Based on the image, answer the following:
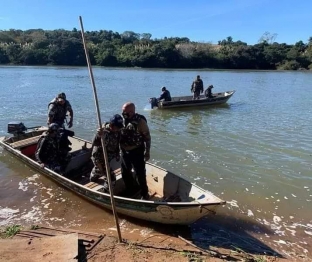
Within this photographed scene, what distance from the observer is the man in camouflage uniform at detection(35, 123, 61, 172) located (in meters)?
7.63

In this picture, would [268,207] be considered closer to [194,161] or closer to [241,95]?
[194,161]

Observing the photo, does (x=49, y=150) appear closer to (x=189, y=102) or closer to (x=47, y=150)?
(x=47, y=150)

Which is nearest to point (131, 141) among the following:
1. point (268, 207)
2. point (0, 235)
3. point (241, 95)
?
point (0, 235)

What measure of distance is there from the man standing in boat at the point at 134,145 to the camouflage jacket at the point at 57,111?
3.63 metres

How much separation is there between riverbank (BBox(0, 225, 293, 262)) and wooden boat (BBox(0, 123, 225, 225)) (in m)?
0.50

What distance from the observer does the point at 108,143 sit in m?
6.30

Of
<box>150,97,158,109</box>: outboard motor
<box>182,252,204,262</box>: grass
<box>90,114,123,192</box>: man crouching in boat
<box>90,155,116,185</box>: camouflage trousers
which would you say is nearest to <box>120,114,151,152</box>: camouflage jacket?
<box>90,114,123,192</box>: man crouching in boat

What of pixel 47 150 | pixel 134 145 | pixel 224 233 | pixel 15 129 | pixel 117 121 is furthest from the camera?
pixel 15 129

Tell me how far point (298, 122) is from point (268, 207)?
10.3 metres

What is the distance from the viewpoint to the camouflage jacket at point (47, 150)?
25.2 feet

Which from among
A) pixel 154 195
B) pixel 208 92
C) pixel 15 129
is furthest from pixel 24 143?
pixel 208 92

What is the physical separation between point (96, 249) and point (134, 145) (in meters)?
1.96

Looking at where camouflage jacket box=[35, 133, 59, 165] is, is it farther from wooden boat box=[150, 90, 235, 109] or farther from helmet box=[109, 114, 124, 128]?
wooden boat box=[150, 90, 235, 109]

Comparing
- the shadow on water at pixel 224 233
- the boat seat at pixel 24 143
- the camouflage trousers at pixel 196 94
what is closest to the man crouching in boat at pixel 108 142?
the shadow on water at pixel 224 233
